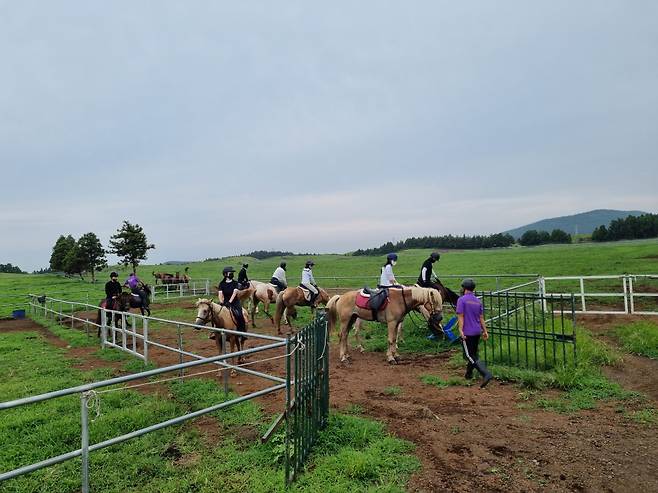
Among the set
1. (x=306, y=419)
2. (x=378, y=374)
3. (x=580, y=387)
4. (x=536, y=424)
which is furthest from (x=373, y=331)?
(x=306, y=419)

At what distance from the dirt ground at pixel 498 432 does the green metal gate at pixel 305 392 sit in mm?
1121

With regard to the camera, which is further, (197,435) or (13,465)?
(197,435)

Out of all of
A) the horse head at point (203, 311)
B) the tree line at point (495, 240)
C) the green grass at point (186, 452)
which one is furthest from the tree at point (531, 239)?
the green grass at point (186, 452)

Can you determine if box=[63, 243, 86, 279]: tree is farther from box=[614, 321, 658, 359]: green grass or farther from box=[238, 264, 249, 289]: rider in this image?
box=[614, 321, 658, 359]: green grass

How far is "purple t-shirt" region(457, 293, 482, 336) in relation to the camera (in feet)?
23.9

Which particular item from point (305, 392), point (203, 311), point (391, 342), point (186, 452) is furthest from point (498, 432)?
point (203, 311)

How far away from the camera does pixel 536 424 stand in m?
5.30

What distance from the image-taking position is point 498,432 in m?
5.11

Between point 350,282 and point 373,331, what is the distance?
1685cm

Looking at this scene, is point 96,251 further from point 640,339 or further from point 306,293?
point 640,339

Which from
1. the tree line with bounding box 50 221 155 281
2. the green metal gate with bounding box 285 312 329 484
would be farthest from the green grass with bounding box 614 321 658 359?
the tree line with bounding box 50 221 155 281

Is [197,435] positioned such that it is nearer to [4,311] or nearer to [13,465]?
[13,465]

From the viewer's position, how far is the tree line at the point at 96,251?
3928 centimetres

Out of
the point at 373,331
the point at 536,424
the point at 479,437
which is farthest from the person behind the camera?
the point at 373,331
